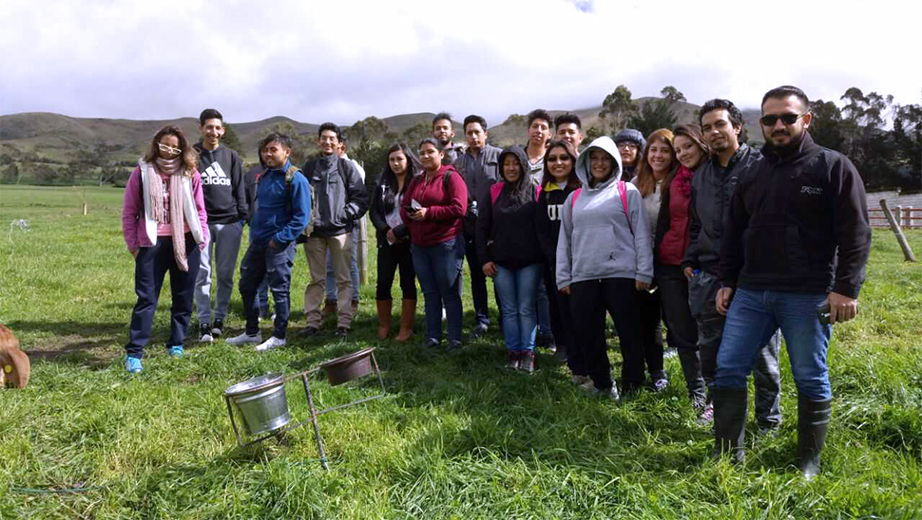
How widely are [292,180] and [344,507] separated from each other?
406 centimetres

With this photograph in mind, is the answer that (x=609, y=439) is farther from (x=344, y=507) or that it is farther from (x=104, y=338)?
(x=104, y=338)

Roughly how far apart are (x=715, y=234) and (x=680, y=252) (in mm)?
475

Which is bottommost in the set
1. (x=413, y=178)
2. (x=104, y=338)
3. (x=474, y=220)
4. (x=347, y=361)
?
(x=104, y=338)

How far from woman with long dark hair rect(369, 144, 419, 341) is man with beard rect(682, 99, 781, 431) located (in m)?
3.14

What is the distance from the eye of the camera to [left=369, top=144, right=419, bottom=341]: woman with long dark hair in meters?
6.36

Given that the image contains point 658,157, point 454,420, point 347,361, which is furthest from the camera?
point 658,157

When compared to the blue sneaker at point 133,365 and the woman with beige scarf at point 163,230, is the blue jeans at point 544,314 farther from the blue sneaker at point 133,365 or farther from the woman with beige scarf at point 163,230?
the blue sneaker at point 133,365

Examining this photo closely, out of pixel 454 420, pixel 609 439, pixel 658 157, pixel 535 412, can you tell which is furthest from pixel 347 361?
pixel 658 157

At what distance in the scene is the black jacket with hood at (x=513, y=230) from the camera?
17.1 feet

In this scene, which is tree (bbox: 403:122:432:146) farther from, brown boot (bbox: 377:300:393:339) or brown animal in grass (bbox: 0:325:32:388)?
brown animal in grass (bbox: 0:325:32:388)

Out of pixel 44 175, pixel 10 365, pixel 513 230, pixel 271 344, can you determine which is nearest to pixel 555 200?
pixel 513 230

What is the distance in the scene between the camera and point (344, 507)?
2.88m

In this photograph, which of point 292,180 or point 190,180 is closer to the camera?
point 190,180

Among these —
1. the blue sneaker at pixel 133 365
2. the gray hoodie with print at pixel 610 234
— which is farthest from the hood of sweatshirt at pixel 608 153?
the blue sneaker at pixel 133 365
